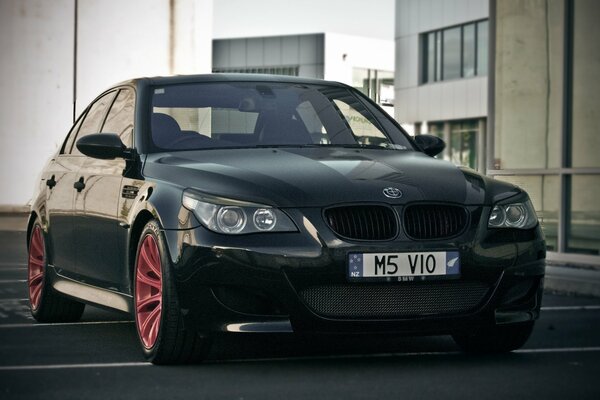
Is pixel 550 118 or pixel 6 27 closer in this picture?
pixel 550 118

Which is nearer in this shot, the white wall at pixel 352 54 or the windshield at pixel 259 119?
the windshield at pixel 259 119

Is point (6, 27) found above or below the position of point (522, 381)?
above

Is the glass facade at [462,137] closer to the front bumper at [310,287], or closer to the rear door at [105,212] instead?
the rear door at [105,212]

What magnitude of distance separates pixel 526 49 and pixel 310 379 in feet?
29.6

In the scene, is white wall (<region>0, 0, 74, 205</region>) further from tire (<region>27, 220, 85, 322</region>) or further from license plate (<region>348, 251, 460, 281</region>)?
license plate (<region>348, 251, 460, 281</region>)

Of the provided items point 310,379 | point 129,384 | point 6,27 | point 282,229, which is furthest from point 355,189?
point 6,27

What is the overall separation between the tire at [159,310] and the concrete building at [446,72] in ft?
145

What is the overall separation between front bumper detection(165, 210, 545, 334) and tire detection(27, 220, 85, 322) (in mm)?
2572

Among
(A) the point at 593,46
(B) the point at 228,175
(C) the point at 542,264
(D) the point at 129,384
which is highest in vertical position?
(A) the point at 593,46

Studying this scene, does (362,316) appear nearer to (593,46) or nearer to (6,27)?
(593,46)

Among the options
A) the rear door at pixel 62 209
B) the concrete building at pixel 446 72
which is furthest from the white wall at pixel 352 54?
the rear door at pixel 62 209

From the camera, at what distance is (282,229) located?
6.57 m

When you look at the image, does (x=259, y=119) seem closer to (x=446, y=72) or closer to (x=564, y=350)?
(x=564, y=350)

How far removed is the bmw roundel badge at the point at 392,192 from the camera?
6.75m
